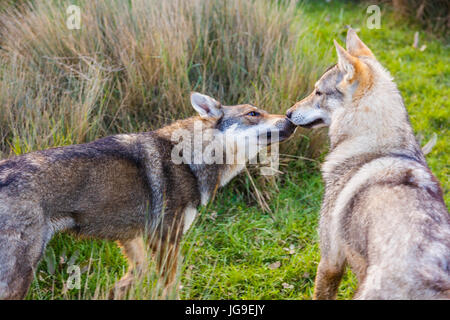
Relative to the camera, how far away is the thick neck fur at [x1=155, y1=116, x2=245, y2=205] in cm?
423

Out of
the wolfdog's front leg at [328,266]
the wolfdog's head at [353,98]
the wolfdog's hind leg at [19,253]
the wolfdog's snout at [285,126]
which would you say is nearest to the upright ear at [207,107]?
the wolfdog's snout at [285,126]

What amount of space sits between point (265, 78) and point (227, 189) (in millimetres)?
1525

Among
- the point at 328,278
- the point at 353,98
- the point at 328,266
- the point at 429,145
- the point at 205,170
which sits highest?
the point at 353,98

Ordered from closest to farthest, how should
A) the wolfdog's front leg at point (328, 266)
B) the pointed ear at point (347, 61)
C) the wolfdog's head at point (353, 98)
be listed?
the wolfdog's front leg at point (328, 266)
the wolfdog's head at point (353, 98)
the pointed ear at point (347, 61)

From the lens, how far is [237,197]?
215 inches

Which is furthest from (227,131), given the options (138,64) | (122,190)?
(138,64)

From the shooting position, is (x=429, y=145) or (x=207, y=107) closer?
(x=207, y=107)

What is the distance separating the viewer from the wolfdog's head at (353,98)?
11.6 ft

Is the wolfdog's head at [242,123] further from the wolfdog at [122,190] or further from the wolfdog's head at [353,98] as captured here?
the wolfdog's head at [353,98]

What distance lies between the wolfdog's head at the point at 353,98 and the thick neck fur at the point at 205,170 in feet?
2.95

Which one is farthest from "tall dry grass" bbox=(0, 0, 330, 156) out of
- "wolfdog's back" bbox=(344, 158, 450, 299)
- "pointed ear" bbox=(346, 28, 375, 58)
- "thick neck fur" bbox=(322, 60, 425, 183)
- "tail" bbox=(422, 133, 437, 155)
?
"wolfdog's back" bbox=(344, 158, 450, 299)

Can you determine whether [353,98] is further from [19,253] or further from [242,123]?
[19,253]

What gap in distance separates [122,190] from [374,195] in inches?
73.8
